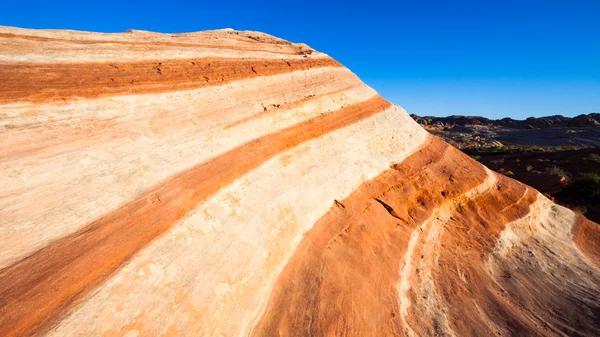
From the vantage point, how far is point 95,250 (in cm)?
400

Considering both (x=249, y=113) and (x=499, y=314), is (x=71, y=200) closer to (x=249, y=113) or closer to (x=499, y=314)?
(x=249, y=113)

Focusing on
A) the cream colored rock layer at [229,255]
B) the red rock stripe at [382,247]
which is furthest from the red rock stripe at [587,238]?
the cream colored rock layer at [229,255]

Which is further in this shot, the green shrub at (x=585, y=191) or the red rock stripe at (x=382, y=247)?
the green shrub at (x=585, y=191)

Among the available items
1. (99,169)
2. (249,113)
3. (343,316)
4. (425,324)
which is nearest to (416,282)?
(425,324)

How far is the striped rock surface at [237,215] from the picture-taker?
13.0 feet

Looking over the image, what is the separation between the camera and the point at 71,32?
717 cm

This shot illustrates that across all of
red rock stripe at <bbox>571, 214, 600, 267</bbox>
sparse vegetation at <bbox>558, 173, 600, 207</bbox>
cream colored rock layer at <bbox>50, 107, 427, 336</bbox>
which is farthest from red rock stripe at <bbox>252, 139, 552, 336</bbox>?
sparse vegetation at <bbox>558, 173, 600, 207</bbox>

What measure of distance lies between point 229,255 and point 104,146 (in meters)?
2.82

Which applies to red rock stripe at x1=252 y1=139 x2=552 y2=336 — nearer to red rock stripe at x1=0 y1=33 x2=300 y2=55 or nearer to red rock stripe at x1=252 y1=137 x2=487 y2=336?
red rock stripe at x1=252 y1=137 x2=487 y2=336

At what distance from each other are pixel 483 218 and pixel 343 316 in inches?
254

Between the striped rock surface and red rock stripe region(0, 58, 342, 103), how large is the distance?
4 centimetres

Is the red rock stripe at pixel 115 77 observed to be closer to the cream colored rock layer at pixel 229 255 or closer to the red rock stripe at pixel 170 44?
the red rock stripe at pixel 170 44

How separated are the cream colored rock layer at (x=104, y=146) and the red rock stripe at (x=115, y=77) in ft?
0.71

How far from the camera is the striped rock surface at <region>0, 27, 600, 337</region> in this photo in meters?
3.98
